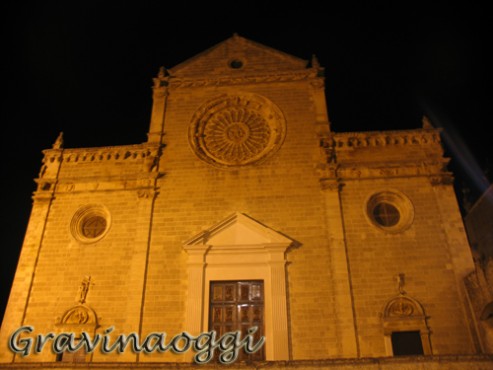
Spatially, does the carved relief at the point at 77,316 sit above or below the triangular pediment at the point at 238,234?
below

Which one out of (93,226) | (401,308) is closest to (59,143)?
(93,226)

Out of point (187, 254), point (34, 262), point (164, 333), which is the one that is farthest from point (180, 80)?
point (164, 333)

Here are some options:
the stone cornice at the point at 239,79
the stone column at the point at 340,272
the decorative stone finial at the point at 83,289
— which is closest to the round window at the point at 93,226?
the decorative stone finial at the point at 83,289

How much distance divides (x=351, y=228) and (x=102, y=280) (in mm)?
8249

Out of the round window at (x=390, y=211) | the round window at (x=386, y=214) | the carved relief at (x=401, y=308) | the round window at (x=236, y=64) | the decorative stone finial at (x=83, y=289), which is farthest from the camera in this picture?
the round window at (x=236, y=64)

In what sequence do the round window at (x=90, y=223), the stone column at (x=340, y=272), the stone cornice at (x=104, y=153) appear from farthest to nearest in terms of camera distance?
the stone cornice at (x=104, y=153), the round window at (x=90, y=223), the stone column at (x=340, y=272)

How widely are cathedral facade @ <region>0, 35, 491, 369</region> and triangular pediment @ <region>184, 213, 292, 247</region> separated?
46mm

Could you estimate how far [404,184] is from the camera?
14555 mm

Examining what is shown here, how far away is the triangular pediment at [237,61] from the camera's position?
56.4 ft

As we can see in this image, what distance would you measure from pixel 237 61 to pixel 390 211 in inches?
338

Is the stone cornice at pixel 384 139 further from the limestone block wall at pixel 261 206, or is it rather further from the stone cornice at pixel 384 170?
the limestone block wall at pixel 261 206

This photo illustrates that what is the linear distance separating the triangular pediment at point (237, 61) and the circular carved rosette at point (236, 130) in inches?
52.7

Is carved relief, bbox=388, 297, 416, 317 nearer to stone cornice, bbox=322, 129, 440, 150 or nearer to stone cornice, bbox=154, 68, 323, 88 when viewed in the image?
stone cornice, bbox=322, 129, 440, 150

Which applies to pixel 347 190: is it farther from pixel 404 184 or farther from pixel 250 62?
pixel 250 62
